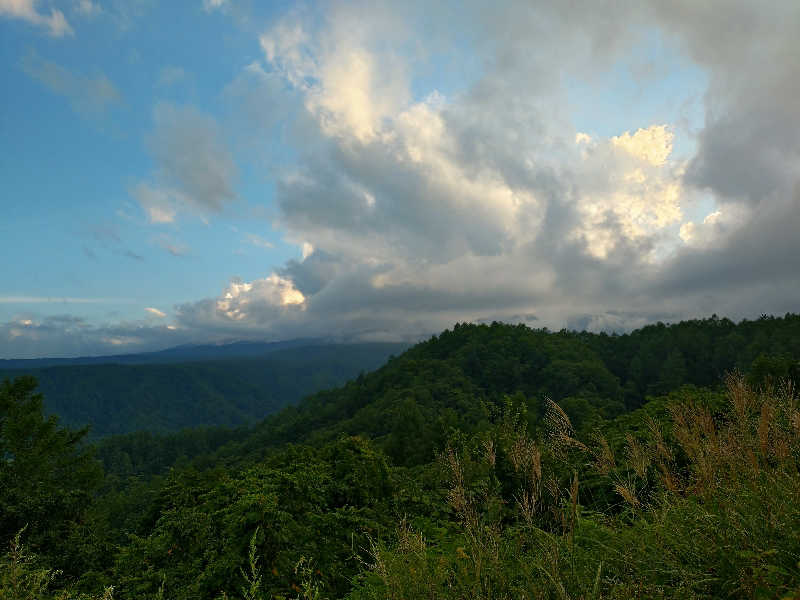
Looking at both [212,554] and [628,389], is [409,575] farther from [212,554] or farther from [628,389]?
[628,389]

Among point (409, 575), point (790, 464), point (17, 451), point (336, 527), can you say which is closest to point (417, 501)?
point (336, 527)

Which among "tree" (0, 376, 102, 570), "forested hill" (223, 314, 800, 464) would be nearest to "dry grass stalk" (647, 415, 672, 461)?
"tree" (0, 376, 102, 570)

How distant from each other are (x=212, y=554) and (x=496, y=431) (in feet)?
25.7

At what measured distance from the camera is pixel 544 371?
10081 cm

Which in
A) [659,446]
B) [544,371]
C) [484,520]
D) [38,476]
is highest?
[659,446]

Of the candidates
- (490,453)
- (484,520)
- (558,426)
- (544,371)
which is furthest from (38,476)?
(544,371)

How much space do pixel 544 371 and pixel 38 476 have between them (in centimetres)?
9664

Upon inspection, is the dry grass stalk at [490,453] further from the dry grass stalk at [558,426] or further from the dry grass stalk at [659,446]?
the dry grass stalk at [659,446]

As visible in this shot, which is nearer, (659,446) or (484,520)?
(659,446)

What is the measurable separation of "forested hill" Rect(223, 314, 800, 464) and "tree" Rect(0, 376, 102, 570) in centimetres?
4264

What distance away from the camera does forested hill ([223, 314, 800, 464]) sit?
7762 centimetres

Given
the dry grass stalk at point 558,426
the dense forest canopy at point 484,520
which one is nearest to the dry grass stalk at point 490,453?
the dense forest canopy at point 484,520

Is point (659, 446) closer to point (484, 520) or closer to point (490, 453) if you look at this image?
point (490, 453)

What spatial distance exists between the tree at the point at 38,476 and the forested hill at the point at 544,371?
42.6 meters
